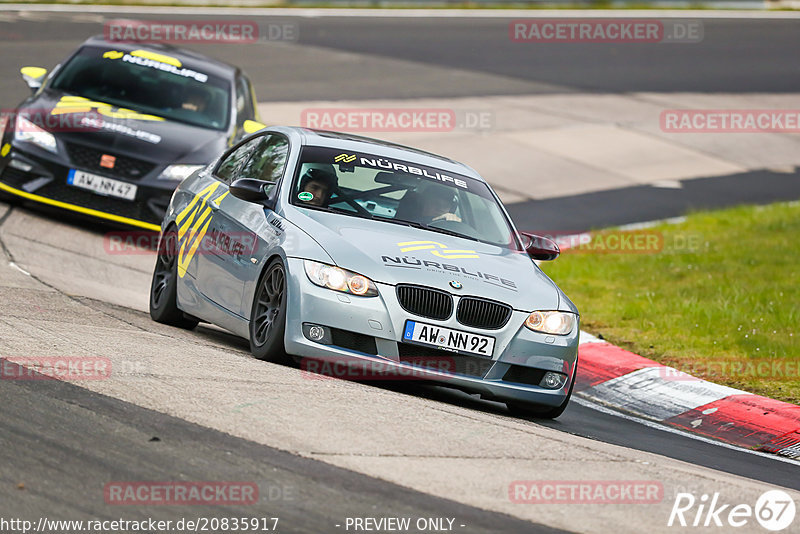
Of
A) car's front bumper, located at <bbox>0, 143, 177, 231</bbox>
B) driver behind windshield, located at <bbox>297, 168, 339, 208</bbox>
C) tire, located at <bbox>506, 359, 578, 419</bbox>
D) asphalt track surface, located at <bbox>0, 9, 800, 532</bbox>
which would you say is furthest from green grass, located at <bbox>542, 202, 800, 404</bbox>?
car's front bumper, located at <bbox>0, 143, 177, 231</bbox>

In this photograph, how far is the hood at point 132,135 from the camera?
12570 millimetres

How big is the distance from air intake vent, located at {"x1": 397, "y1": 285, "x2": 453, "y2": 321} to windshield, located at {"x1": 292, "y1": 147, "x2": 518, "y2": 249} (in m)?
1.02

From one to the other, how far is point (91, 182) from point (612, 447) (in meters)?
6.93

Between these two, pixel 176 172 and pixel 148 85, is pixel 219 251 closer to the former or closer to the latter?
pixel 176 172

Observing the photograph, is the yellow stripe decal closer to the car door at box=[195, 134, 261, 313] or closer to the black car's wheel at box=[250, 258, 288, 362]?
the car door at box=[195, 134, 261, 313]

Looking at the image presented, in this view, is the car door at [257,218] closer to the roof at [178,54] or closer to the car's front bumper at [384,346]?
the car's front bumper at [384,346]

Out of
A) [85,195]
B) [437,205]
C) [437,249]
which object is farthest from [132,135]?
[437,249]

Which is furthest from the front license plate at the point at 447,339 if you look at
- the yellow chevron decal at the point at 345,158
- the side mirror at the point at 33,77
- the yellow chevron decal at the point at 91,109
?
the side mirror at the point at 33,77

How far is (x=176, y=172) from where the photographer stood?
12.5m

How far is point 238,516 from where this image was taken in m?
4.96

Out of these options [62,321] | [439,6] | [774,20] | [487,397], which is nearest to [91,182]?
[62,321]

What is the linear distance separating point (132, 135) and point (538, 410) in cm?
615

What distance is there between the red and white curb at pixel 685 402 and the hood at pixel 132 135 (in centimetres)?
451

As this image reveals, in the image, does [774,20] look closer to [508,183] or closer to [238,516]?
[508,183]
